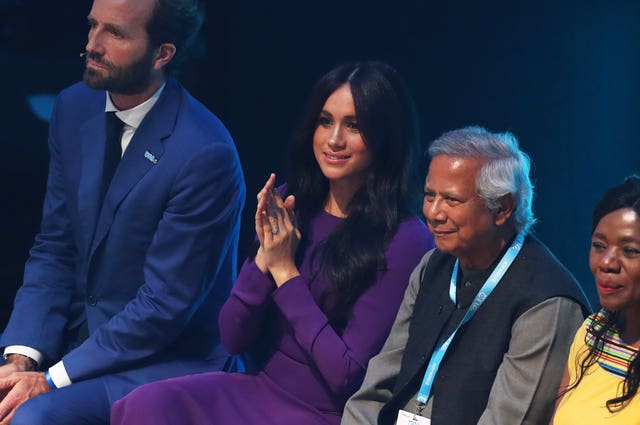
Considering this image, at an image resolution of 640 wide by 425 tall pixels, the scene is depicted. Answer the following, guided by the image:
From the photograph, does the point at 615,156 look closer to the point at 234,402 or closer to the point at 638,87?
the point at 638,87

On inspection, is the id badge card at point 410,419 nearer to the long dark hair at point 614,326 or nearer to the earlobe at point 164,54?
the long dark hair at point 614,326

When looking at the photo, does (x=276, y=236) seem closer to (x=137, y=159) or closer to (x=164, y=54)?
(x=137, y=159)

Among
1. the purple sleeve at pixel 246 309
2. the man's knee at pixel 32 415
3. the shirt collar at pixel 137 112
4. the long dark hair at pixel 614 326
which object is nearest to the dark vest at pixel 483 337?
the long dark hair at pixel 614 326

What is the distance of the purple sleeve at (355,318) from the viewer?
3453mm

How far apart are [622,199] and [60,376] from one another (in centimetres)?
187

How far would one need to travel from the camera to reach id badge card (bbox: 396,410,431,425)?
3.22 meters

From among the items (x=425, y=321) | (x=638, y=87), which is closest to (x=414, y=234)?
(x=425, y=321)

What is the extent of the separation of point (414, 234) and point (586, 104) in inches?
61.0

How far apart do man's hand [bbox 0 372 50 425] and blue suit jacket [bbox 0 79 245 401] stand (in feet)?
0.36

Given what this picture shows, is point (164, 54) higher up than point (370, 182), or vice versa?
point (164, 54)

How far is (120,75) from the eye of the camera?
12.8 ft

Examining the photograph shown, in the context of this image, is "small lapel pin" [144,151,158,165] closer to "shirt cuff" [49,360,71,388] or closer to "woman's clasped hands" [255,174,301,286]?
"woman's clasped hands" [255,174,301,286]

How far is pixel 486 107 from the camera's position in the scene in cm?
492

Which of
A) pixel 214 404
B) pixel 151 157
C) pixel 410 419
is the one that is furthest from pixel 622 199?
pixel 151 157
